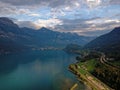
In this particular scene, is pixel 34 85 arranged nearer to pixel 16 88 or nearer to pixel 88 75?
pixel 16 88

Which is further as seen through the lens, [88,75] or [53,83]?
[88,75]

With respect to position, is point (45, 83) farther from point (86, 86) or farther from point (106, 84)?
point (106, 84)

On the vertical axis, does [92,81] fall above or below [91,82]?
above

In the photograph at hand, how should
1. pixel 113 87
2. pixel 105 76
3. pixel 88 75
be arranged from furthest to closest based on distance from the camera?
1. pixel 88 75
2. pixel 105 76
3. pixel 113 87

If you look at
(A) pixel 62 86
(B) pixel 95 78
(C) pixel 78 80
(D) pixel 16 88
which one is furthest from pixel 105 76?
(D) pixel 16 88

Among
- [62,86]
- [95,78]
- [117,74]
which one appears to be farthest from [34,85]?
[117,74]

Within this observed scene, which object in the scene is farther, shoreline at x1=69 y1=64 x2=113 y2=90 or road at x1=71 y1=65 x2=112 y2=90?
shoreline at x1=69 y1=64 x2=113 y2=90

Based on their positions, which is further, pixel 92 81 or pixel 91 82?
pixel 92 81

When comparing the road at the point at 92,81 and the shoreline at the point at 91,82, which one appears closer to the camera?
the road at the point at 92,81

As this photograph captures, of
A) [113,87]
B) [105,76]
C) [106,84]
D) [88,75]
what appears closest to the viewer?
[113,87]
